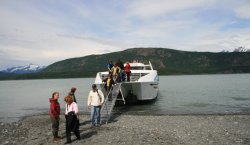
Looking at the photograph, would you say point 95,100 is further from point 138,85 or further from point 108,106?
point 138,85

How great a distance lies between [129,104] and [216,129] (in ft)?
43.3

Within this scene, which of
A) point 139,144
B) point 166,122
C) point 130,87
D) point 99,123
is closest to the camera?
point 139,144

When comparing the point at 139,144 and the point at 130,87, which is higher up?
the point at 130,87

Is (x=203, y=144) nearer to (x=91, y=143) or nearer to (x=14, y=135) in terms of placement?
(x=91, y=143)

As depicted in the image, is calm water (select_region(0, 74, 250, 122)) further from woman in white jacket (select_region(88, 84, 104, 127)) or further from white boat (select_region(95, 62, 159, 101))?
woman in white jacket (select_region(88, 84, 104, 127))

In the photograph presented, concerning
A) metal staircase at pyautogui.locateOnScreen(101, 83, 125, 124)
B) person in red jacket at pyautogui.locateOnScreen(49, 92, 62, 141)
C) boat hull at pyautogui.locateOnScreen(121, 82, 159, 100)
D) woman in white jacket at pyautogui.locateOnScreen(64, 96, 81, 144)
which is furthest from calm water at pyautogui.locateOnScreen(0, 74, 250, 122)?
woman in white jacket at pyautogui.locateOnScreen(64, 96, 81, 144)

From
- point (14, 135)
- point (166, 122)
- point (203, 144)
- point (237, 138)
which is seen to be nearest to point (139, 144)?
point (203, 144)

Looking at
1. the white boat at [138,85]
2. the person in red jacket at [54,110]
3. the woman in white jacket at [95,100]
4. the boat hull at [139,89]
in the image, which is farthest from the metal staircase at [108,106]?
the person in red jacket at [54,110]

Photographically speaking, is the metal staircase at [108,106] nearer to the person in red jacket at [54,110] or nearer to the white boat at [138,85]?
the white boat at [138,85]

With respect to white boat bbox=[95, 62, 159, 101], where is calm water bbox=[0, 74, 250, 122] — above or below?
below

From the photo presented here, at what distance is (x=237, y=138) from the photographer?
12.4 meters

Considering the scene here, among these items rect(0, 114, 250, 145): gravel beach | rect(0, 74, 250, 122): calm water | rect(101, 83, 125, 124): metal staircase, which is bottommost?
rect(0, 74, 250, 122): calm water

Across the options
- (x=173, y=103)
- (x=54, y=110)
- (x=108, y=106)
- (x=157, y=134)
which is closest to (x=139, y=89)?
(x=108, y=106)

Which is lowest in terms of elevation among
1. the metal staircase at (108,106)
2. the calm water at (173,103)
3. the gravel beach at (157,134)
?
the calm water at (173,103)
